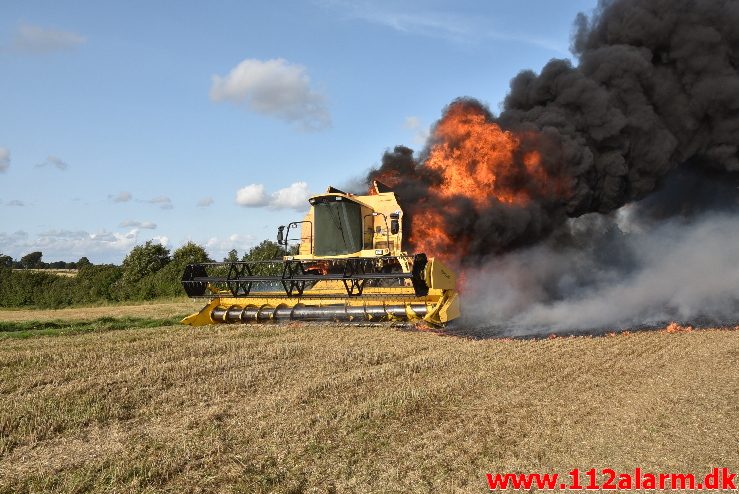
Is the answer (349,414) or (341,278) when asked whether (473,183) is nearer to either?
(341,278)

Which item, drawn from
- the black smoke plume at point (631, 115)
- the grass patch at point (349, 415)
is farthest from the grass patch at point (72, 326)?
the black smoke plume at point (631, 115)

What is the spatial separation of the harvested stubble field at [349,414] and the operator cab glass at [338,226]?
4.93m

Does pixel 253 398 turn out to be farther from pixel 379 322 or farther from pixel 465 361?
pixel 379 322

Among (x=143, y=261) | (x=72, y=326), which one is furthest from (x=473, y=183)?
(x=143, y=261)

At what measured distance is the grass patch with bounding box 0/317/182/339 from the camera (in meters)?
16.3

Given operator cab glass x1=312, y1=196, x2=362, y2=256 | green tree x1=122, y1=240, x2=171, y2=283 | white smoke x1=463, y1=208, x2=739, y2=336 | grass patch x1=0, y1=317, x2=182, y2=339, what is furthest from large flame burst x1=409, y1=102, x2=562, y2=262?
green tree x1=122, y1=240, x2=171, y2=283

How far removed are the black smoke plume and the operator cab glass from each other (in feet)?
5.37

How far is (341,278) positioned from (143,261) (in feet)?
104

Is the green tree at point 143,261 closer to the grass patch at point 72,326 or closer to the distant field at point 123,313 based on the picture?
the distant field at point 123,313

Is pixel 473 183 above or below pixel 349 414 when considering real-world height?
above

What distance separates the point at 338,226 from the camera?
15844mm

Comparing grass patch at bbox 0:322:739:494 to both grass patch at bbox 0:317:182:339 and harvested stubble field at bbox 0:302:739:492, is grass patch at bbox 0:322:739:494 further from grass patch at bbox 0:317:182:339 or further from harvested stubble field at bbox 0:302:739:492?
grass patch at bbox 0:317:182:339

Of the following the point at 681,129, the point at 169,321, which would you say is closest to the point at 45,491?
the point at 169,321

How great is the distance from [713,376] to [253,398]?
6.62 m
